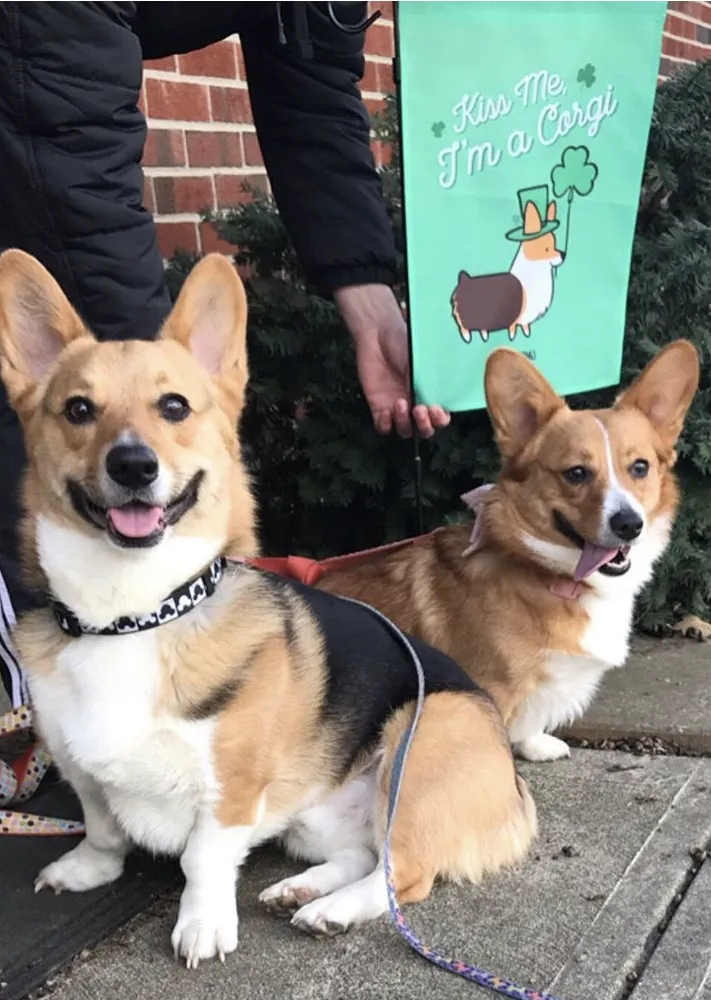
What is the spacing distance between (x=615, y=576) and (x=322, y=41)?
6.48 feet

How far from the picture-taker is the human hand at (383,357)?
3391mm

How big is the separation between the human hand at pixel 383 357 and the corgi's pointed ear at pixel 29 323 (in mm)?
1239

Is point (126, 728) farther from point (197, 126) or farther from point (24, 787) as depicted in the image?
point (197, 126)

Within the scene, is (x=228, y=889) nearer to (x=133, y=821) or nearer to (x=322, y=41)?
(x=133, y=821)

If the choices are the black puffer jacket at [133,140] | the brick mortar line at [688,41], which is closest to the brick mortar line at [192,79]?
the black puffer jacket at [133,140]

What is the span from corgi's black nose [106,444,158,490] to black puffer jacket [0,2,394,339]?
79 centimetres

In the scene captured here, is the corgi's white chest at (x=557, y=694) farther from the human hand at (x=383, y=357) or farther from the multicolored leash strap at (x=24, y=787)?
the multicolored leash strap at (x=24, y=787)

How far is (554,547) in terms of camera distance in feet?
10.4

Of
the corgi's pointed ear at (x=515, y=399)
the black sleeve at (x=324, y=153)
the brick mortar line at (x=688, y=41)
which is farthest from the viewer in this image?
the brick mortar line at (x=688, y=41)

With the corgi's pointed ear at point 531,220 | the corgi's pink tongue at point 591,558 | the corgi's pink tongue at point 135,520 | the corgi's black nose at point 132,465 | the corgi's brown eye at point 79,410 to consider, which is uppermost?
the corgi's pointed ear at point 531,220

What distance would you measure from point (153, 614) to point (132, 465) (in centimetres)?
35

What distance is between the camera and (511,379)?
3.21m

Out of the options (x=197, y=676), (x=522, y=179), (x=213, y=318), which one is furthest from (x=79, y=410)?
(x=522, y=179)

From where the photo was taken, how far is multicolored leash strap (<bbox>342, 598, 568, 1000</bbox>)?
1.99 metres
